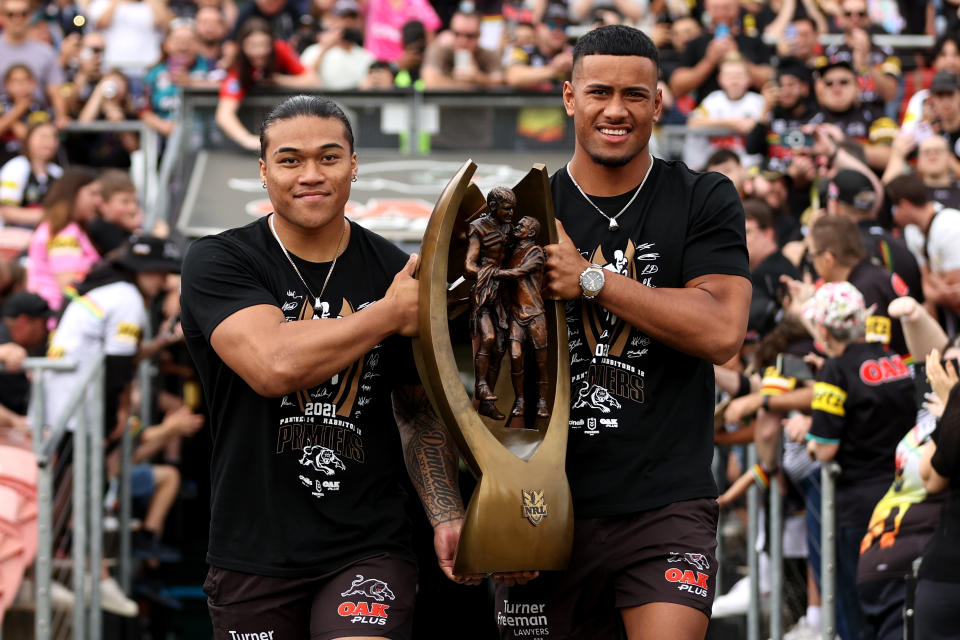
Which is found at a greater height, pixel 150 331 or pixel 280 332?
pixel 280 332

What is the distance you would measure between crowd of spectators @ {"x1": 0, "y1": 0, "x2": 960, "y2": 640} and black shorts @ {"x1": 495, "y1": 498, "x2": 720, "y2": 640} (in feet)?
4.64

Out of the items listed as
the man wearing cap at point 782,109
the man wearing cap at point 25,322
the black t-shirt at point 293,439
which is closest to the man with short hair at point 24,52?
the man wearing cap at point 25,322

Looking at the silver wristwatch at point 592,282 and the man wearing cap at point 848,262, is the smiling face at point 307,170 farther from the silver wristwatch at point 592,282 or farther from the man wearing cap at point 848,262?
the man wearing cap at point 848,262

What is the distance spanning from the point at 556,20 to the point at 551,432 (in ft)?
36.3

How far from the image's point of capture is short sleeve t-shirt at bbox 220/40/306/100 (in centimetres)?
1238

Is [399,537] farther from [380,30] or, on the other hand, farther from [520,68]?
[380,30]

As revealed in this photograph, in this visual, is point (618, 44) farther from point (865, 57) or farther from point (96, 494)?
point (865, 57)

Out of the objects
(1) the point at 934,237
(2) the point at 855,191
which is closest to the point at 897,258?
(1) the point at 934,237

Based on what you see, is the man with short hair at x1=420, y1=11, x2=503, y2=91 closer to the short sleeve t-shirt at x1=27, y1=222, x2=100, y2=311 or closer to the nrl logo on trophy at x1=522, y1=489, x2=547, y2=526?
the short sleeve t-shirt at x1=27, y1=222, x2=100, y2=311

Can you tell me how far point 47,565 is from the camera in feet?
25.5

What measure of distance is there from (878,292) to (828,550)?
54.3 inches

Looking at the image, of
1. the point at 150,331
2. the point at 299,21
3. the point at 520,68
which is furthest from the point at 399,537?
the point at 299,21

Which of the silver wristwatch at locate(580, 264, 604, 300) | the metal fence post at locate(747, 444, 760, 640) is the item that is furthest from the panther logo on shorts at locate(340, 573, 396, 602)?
the metal fence post at locate(747, 444, 760, 640)

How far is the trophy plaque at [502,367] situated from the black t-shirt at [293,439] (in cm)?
26
